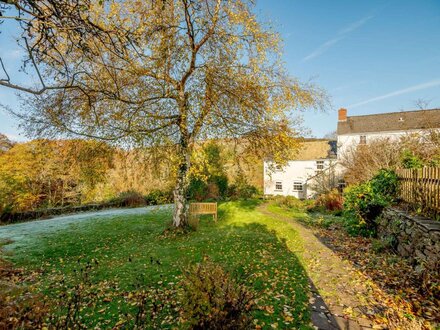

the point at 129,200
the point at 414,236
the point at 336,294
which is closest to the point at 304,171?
the point at 129,200

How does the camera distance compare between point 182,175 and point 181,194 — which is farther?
point 181,194

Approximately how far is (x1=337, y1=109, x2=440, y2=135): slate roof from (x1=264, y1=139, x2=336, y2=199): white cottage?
9.60 ft

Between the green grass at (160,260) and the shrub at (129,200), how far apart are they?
9992 mm

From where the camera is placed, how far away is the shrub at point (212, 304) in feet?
9.34

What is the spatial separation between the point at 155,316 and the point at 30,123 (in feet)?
27.5

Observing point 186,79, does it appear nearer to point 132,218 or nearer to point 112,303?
point 112,303

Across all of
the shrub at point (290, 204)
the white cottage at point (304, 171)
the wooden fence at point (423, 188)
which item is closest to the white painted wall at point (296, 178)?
the white cottage at point (304, 171)

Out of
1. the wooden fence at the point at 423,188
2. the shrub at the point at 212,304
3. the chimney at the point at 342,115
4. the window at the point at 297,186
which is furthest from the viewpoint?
the chimney at the point at 342,115

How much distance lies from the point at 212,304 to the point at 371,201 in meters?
9.20

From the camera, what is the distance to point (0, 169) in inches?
726

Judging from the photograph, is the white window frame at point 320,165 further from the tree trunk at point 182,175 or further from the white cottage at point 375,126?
the tree trunk at point 182,175

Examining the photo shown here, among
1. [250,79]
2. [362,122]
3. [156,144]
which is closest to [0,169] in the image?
[156,144]

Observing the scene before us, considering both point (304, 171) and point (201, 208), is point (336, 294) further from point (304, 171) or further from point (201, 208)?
point (304, 171)

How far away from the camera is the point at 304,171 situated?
30.1m
